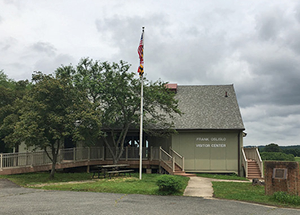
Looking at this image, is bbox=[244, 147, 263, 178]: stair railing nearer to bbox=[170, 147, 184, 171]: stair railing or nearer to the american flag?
bbox=[170, 147, 184, 171]: stair railing

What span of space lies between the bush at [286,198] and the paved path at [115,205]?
35.5 inches

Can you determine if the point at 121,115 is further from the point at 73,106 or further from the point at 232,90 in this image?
the point at 232,90

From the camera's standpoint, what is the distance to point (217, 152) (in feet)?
76.0

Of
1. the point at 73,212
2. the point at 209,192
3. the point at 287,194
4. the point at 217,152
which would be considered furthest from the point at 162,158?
the point at 73,212

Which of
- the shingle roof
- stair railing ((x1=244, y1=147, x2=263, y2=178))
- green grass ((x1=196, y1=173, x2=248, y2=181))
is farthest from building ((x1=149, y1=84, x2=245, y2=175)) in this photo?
stair railing ((x1=244, y1=147, x2=263, y2=178))

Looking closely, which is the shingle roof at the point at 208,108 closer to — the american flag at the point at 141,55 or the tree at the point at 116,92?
the tree at the point at 116,92

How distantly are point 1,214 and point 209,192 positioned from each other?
862cm

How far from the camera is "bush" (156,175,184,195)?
13.1 meters

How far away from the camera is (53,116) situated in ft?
55.6

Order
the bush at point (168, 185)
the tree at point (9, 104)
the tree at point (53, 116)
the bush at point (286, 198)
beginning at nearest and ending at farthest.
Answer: the bush at point (286, 198), the bush at point (168, 185), the tree at point (53, 116), the tree at point (9, 104)

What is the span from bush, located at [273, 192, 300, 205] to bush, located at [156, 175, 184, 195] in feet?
12.9

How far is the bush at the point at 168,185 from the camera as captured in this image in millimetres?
13125

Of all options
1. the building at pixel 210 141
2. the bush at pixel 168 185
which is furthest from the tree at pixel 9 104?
the bush at pixel 168 185

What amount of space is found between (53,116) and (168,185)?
7.76 metres
